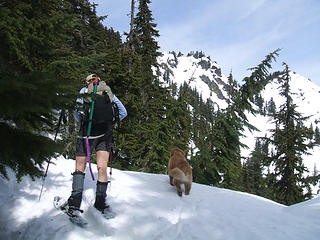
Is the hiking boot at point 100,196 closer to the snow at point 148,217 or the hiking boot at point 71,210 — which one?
the snow at point 148,217

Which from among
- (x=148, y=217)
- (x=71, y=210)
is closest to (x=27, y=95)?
(x=71, y=210)

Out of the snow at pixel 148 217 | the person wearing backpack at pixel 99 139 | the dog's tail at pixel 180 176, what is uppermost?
the person wearing backpack at pixel 99 139

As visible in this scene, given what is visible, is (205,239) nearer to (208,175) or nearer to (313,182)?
(208,175)

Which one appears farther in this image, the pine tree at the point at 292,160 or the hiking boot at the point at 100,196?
the pine tree at the point at 292,160

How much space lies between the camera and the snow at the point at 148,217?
135 inches

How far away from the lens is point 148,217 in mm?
4023

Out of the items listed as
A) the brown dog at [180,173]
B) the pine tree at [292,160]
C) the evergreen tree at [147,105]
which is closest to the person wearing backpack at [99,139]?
the brown dog at [180,173]

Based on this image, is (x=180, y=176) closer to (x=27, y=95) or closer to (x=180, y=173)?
(x=180, y=173)

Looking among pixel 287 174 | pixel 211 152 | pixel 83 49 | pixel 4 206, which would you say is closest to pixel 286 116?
pixel 287 174

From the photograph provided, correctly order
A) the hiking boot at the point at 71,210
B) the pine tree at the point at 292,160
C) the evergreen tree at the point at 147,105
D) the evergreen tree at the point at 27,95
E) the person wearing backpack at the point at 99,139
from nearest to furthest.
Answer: the evergreen tree at the point at 27,95
the hiking boot at the point at 71,210
the person wearing backpack at the point at 99,139
the evergreen tree at the point at 147,105
the pine tree at the point at 292,160

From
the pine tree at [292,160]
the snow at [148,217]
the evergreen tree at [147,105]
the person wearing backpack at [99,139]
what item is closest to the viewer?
the snow at [148,217]

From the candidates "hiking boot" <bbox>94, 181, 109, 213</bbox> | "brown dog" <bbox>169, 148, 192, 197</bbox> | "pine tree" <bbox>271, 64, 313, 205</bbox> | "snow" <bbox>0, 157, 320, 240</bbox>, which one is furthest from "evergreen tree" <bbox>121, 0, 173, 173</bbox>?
"pine tree" <bbox>271, 64, 313, 205</bbox>

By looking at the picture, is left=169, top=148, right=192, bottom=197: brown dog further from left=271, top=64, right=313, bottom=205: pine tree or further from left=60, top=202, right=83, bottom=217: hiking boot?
left=271, top=64, right=313, bottom=205: pine tree

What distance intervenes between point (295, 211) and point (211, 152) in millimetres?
9012
